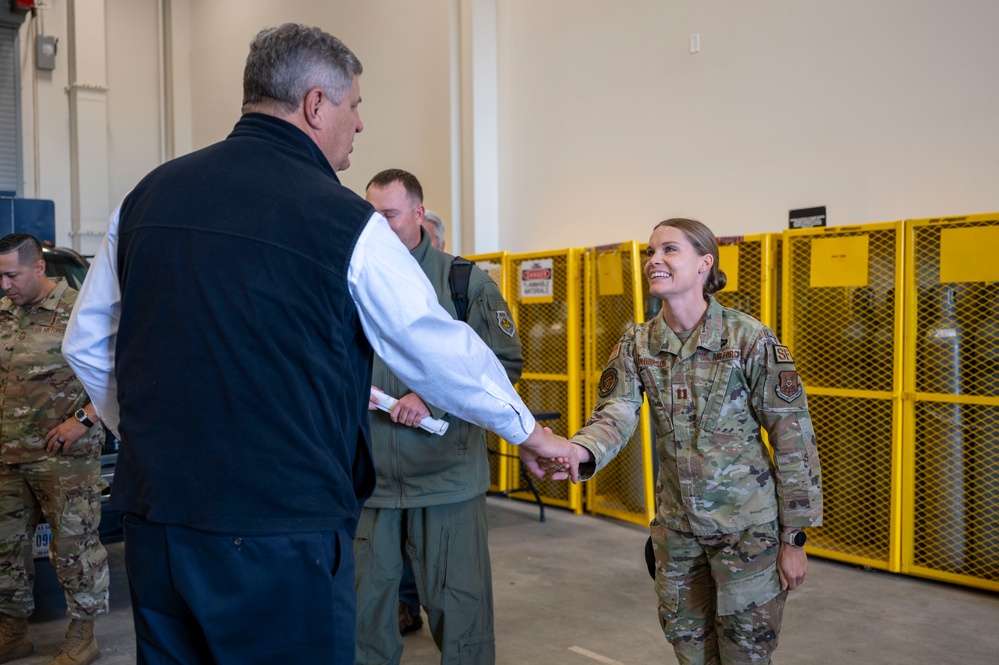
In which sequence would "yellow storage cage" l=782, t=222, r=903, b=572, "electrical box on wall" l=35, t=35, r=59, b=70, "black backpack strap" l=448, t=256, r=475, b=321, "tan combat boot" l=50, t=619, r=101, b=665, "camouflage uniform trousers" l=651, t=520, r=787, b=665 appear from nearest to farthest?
"camouflage uniform trousers" l=651, t=520, r=787, b=665
"black backpack strap" l=448, t=256, r=475, b=321
"tan combat boot" l=50, t=619, r=101, b=665
"yellow storage cage" l=782, t=222, r=903, b=572
"electrical box on wall" l=35, t=35, r=59, b=70

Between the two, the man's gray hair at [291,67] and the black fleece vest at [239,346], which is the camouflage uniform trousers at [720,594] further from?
the man's gray hair at [291,67]

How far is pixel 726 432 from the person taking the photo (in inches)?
107

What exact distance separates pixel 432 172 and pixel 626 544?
4816mm

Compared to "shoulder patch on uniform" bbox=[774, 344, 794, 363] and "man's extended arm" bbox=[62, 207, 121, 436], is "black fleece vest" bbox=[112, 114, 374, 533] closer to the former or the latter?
"man's extended arm" bbox=[62, 207, 121, 436]

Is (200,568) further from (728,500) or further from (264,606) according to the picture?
(728,500)

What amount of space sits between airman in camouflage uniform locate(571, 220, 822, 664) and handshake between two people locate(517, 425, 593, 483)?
0.30 ft

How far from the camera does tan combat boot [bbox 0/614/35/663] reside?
13.6ft

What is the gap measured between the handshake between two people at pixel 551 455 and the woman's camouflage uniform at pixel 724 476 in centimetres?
10

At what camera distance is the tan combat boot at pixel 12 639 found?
13.6 feet

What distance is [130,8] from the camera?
1427 cm

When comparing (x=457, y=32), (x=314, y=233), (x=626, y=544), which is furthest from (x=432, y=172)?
(x=314, y=233)

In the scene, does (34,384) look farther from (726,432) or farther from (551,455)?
(726,432)

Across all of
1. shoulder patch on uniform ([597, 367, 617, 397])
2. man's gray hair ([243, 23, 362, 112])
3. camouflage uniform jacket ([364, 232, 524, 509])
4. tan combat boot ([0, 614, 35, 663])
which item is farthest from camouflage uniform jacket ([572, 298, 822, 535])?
tan combat boot ([0, 614, 35, 663])

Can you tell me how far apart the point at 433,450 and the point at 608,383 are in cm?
73
